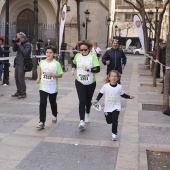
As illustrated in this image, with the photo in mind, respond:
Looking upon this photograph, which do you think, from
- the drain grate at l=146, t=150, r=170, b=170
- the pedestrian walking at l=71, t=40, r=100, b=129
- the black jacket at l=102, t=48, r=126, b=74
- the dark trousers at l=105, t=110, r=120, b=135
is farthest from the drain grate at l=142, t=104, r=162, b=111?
the drain grate at l=146, t=150, r=170, b=170

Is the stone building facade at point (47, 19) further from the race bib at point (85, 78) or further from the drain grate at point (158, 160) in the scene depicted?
the drain grate at point (158, 160)

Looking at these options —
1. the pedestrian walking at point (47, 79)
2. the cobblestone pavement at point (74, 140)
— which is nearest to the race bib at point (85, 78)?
the pedestrian walking at point (47, 79)

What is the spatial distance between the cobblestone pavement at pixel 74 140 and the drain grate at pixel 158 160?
4.7 inches

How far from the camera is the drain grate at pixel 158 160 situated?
17.7 ft

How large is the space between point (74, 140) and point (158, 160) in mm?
1578

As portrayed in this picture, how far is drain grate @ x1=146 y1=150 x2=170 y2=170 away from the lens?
5406mm

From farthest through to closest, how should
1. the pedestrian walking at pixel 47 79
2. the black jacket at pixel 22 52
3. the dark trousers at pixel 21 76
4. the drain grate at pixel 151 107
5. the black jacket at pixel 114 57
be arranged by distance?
the dark trousers at pixel 21 76 → the black jacket at pixel 22 52 → the black jacket at pixel 114 57 → the drain grate at pixel 151 107 → the pedestrian walking at pixel 47 79

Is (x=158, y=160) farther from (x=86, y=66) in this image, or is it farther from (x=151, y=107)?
(x=151, y=107)

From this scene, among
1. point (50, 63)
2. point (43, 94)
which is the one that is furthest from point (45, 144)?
point (50, 63)

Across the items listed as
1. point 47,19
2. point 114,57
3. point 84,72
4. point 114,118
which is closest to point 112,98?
point 114,118

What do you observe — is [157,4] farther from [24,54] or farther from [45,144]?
[45,144]

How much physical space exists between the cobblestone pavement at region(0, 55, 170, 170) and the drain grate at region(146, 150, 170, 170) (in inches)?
4.7

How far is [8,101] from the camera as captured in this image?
10.2 metres

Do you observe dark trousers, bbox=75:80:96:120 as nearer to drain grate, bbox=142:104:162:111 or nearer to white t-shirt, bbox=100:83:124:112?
white t-shirt, bbox=100:83:124:112
